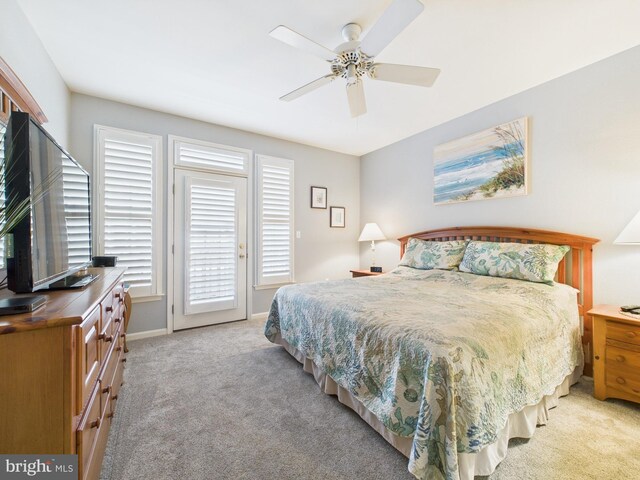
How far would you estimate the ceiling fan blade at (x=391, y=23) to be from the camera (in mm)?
1490

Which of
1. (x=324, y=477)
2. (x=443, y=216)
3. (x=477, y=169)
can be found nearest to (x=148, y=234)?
(x=324, y=477)

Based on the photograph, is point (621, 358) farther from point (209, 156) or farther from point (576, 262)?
point (209, 156)

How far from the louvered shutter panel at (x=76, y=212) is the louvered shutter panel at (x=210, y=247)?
1.54 meters

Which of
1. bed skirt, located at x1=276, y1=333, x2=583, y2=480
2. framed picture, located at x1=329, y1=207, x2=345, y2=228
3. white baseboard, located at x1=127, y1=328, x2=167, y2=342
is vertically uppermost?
framed picture, located at x1=329, y1=207, x2=345, y2=228

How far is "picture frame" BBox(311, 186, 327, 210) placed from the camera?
4.64m

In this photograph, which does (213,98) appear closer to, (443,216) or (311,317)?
(311,317)

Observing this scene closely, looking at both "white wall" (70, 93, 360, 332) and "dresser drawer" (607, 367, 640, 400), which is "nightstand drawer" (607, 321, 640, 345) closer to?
"dresser drawer" (607, 367, 640, 400)

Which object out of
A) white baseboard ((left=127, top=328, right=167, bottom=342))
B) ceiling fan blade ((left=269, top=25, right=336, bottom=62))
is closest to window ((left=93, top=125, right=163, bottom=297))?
white baseboard ((left=127, top=328, right=167, bottom=342))

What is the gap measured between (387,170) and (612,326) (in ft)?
10.8

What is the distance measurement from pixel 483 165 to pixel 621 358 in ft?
7.00

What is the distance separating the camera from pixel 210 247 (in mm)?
3713

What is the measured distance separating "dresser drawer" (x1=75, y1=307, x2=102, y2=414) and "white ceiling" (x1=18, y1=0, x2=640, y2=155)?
6.63 ft

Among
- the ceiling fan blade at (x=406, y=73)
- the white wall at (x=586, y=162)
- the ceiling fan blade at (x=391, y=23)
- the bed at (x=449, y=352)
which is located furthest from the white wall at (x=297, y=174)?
the ceiling fan blade at (x=391, y=23)

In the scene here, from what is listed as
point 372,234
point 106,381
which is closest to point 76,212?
point 106,381
